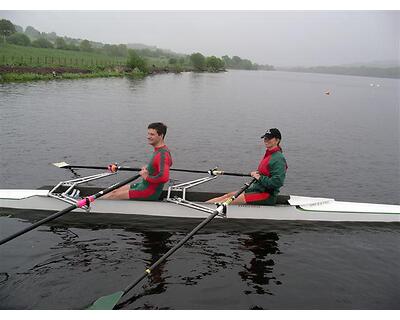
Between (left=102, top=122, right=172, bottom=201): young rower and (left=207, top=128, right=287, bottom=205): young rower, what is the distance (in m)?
1.47

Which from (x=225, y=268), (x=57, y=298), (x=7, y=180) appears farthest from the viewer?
(x=7, y=180)

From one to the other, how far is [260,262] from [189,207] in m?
2.27

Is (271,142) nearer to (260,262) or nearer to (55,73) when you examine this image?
(260,262)

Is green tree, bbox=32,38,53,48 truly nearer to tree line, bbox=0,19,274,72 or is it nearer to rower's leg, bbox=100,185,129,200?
tree line, bbox=0,19,274,72

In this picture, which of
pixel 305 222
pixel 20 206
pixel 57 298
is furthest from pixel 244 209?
pixel 20 206

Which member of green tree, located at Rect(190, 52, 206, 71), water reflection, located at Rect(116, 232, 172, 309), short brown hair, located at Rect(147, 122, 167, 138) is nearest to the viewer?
water reflection, located at Rect(116, 232, 172, 309)

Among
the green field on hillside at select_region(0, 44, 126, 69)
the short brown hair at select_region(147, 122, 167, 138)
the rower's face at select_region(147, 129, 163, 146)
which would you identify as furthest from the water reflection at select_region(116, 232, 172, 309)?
the green field on hillside at select_region(0, 44, 126, 69)

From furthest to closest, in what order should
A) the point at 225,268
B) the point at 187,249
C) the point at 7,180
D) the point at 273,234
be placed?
the point at 7,180
the point at 273,234
the point at 187,249
the point at 225,268

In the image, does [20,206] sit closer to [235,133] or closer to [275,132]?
[275,132]

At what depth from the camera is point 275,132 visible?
368 inches

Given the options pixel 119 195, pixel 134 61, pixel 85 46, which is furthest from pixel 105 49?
pixel 119 195

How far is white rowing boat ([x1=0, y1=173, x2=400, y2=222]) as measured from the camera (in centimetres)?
996

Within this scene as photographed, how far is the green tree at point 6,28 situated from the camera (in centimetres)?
9546

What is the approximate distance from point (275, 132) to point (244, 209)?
212 cm
